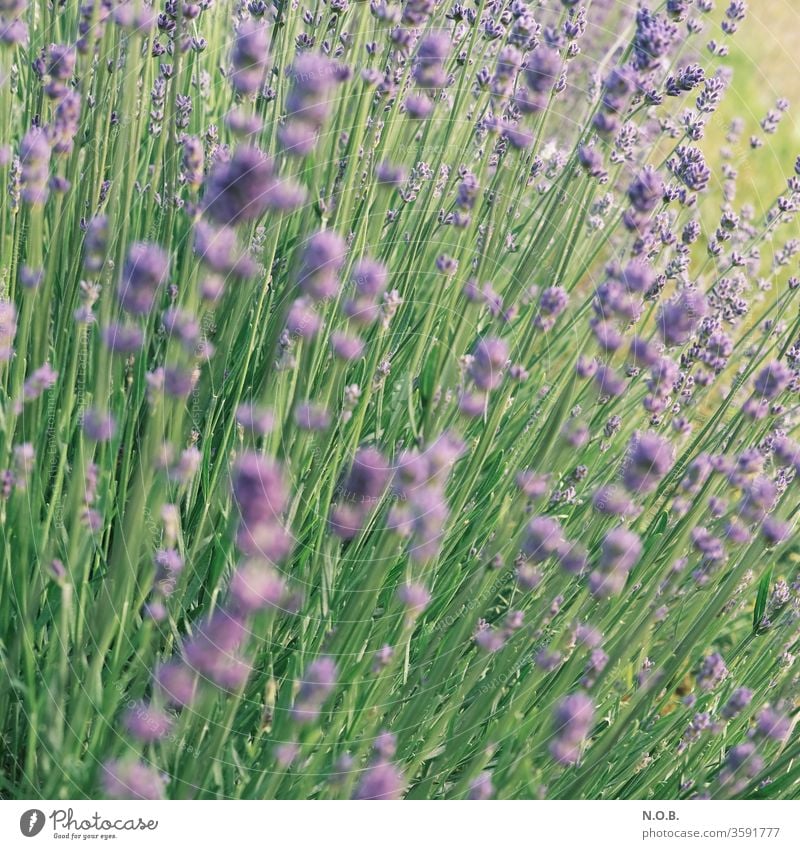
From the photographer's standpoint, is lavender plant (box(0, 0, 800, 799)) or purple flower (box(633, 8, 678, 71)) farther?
purple flower (box(633, 8, 678, 71))

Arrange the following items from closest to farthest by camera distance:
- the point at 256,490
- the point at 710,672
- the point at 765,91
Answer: the point at 256,490
the point at 710,672
the point at 765,91

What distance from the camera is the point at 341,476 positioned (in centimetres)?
169

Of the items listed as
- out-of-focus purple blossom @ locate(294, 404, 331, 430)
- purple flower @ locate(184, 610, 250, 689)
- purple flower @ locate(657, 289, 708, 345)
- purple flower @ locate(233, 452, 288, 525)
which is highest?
purple flower @ locate(657, 289, 708, 345)

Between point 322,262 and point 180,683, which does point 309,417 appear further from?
point 180,683

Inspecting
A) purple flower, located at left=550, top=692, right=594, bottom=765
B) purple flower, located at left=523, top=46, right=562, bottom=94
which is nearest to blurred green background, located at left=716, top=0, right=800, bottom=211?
purple flower, located at left=523, top=46, right=562, bottom=94

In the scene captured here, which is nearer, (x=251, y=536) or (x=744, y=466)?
(x=251, y=536)

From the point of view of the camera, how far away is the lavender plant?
1.02m

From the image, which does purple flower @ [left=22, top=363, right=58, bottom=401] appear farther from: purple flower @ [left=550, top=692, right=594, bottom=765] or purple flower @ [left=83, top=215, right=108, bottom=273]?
purple flower @ [left=550, top=692, right=594, bottom=765]

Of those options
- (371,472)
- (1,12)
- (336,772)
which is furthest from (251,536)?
(1,12)

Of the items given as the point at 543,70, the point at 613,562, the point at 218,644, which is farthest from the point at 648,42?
the point at 218,644

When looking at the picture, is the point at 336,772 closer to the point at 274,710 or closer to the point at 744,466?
the point at 274,710
